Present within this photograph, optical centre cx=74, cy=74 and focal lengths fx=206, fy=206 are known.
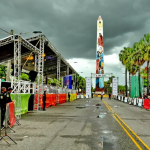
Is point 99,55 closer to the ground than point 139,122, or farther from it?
farther from it

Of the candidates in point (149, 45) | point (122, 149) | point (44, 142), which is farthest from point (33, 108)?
point (149, 45)

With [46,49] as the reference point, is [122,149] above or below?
below

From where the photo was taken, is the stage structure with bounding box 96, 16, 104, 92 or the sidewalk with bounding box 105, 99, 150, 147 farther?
the stage structure with bounding box 96, 16, 104, 92

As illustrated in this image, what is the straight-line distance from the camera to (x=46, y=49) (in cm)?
3519

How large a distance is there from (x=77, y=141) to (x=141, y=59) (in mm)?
36116

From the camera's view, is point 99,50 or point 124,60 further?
point 99,50

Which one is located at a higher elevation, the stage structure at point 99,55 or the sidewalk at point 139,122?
the stage structure at point 99,55

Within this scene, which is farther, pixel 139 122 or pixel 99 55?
pixel 99 55

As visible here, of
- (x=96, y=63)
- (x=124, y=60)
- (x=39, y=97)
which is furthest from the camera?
(x=96, y=63)

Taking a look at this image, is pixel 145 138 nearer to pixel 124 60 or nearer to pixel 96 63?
pixel 124 60

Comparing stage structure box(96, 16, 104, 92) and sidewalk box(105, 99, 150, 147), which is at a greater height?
stage structure box(96, 16, 104, 92)

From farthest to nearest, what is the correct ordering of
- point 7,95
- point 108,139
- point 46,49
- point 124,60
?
point 124,60 → point 46,49 → point 7,95 → point 108,139

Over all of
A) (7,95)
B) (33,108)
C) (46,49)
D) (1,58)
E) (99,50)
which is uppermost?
(99,50)

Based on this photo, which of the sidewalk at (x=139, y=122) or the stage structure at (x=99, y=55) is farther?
the stage structure at (x=99, y=55)
